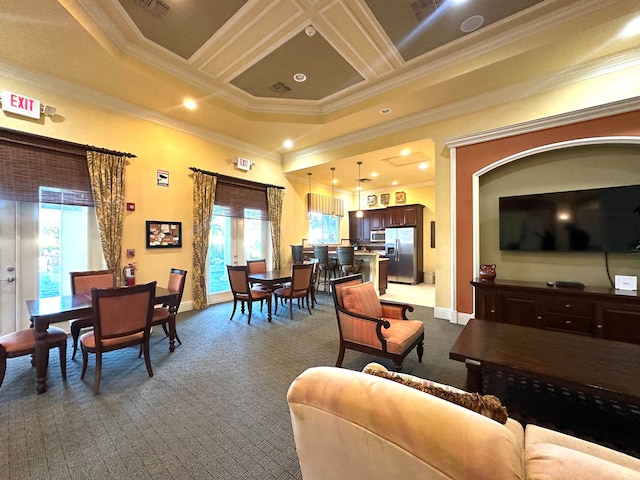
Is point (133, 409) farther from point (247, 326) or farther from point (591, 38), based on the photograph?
point (591, 38)

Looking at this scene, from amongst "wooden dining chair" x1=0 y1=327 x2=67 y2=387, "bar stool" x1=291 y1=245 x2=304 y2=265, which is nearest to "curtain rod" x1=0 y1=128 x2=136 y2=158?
"wooden dining chair" x1=0 y1=327 x2=67 y2=387

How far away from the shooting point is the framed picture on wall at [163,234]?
4.51 metres

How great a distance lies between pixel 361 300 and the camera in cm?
275

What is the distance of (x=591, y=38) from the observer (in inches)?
114

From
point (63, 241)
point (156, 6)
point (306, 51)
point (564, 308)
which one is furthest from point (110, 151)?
point (564, 308)

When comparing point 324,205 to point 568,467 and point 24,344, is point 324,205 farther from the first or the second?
point 568,467

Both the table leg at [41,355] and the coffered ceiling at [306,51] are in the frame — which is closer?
the table leg at [41,355]

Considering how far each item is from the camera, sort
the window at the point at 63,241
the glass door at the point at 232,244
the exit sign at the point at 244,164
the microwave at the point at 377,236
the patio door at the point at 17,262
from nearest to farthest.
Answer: the patio door at the point at 17,262 → the window at the point at 63,241 → the glass door at the point at 232,244 → the exit sign at the point at 244,164 → the microwave at the point at 377,236

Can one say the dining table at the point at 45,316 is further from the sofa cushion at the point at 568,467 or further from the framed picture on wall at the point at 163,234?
the sofa cushion at the point at 568,467

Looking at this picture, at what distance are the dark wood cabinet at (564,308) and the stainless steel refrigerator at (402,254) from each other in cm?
447

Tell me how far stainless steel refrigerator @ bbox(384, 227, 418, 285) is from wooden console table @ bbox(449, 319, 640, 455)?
19.5 ft

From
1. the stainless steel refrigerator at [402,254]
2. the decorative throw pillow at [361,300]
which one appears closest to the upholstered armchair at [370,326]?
the decorative throw pillow at [361,300]

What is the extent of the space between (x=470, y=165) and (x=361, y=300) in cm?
301

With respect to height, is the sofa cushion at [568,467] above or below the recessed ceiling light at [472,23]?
below
